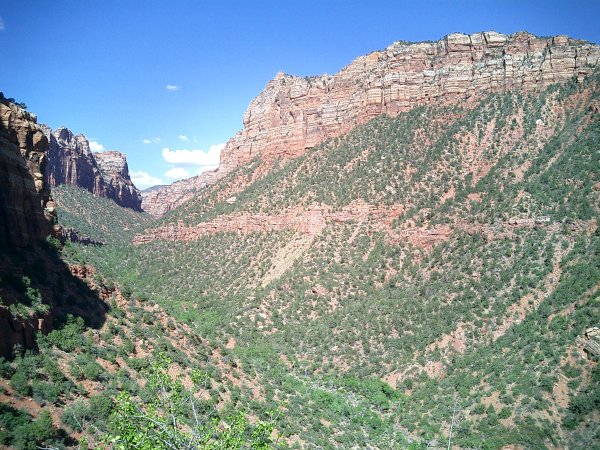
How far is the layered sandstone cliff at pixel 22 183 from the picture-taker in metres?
25.5

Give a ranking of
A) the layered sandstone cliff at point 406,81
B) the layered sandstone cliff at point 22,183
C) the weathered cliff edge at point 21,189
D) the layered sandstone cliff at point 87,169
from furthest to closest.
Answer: the layered sandstone cliff at point 87,169 → the layered sandstone cliff at point 406,81 → the layered sandstone cliff at point 22,183 → the weathered cliff edge at point 21,189

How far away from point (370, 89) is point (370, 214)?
92.2 feet

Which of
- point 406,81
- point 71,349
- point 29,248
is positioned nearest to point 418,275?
point 71,349

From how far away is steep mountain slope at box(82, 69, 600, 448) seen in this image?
30.7m

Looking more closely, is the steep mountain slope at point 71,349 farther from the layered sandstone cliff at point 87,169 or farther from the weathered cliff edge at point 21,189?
the layered sandstone cliff at point 87,169

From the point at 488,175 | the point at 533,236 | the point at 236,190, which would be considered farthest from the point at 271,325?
the point at 236,190

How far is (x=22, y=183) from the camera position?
87.4 feet

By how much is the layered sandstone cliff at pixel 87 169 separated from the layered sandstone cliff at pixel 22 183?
307 feet

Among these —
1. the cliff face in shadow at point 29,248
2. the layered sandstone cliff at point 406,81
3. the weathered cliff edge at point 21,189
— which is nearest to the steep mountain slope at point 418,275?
the layered sandstone cliff at point 406,81

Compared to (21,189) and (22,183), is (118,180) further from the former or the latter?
(21,189)

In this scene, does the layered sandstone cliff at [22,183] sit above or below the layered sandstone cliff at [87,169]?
below

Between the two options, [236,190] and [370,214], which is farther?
[236,190]

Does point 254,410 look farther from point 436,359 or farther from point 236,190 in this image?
point 236,190

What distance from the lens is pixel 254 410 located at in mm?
27922
